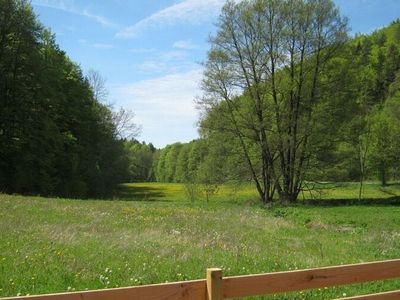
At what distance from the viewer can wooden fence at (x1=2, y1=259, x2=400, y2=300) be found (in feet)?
12.3

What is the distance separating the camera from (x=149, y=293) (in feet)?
12.6

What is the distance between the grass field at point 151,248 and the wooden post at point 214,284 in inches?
167

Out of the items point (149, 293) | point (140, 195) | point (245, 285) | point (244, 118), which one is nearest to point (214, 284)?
point (245, 285)

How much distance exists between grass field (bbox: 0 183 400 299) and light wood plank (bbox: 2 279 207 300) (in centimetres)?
416

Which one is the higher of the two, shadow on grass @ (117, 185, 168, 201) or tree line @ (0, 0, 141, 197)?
tree line @ (0, 0, 141, 197)

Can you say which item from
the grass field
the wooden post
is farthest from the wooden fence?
the grass field

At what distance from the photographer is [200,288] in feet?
13.6

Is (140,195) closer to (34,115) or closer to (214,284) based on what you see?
(34,115)

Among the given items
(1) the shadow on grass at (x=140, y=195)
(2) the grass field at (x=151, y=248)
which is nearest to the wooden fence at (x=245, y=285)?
(2) the grass field at (x=151, y=248)

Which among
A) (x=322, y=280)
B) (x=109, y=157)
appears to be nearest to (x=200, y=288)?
(x=322, y=280)

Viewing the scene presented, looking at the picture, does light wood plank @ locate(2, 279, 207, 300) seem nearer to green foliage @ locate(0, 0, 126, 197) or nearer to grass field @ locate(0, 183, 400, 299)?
grass field @ locate(0, 183, 400, 299)

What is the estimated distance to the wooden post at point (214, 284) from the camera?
4.09 metres

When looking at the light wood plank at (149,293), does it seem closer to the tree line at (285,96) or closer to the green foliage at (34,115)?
the tree line at (285,96)

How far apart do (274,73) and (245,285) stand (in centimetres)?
3754
